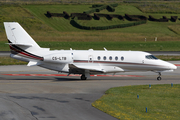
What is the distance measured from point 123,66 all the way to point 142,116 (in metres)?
14.2

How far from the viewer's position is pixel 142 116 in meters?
16.2

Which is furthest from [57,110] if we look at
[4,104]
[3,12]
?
[3,12]

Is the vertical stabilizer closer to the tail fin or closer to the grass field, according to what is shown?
the tail fin

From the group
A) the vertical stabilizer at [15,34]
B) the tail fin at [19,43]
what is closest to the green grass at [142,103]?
the tail fin at [19,43]

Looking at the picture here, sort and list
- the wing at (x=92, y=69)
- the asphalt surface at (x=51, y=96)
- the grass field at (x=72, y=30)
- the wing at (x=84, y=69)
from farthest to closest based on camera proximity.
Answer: the grass field at (x=72, y=30), the wing at (x=92, y=69), the wing at (x=84, y=69), the asphalt surface at (x=51, y=96)

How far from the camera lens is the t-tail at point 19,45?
30.0 metres

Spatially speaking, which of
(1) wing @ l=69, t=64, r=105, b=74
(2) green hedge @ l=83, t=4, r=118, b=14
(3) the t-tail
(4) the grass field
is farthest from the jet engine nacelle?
(2) green hedge @ l=83, t=4, r=118, b=14

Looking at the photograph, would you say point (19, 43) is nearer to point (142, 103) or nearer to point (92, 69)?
point (92, 69)

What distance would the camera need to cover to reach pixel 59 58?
29938 mm

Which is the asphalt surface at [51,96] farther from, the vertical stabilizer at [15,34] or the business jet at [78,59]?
the vertical stabilizer at [15,34]

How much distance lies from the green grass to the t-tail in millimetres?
9972

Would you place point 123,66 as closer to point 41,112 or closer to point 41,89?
point 41,89

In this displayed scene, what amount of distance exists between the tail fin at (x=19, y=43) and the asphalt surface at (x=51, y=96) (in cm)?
276

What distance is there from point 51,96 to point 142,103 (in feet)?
22.5
